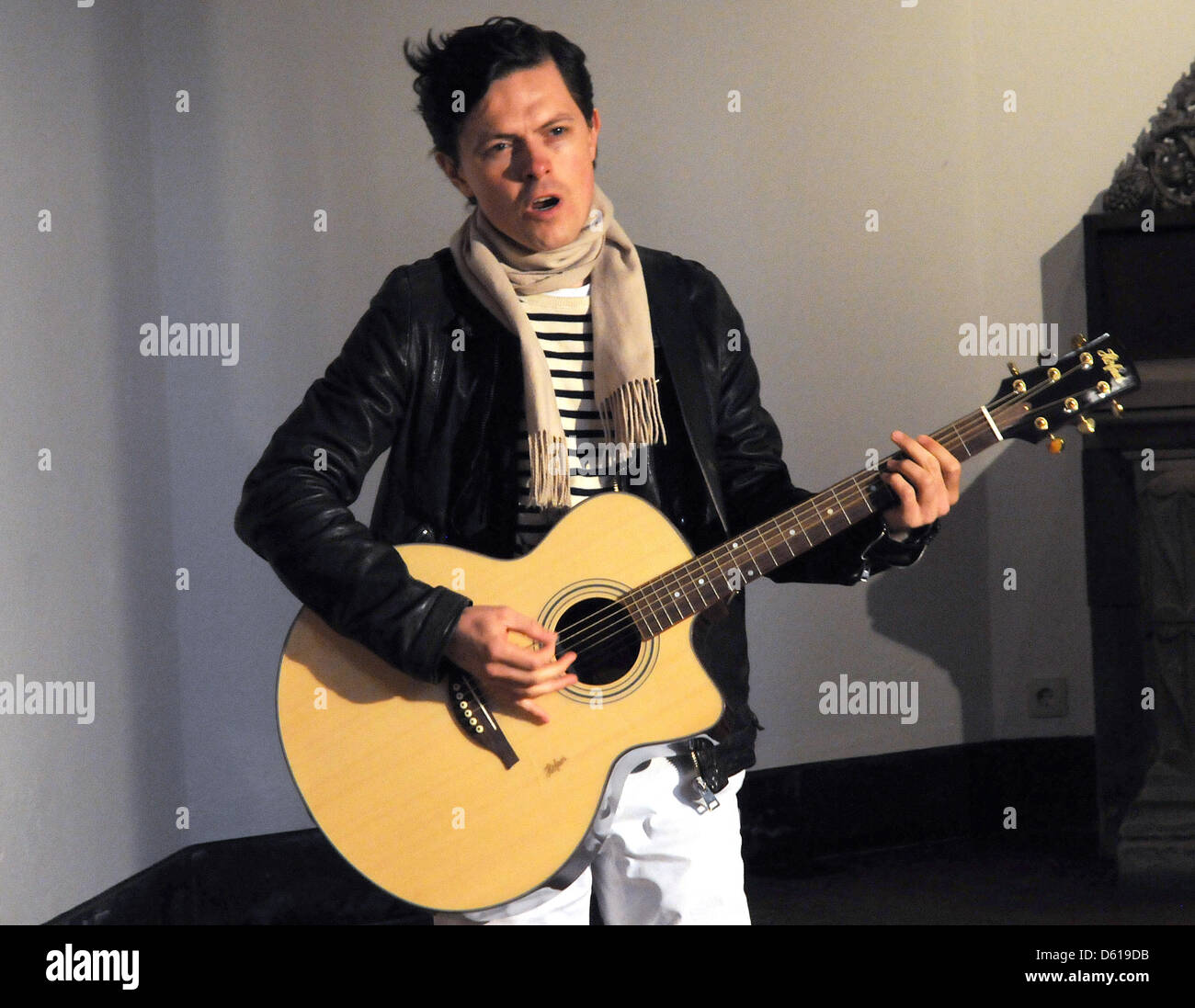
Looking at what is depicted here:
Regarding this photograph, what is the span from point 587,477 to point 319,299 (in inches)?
50.5

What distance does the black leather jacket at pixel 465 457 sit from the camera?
1.63 meters

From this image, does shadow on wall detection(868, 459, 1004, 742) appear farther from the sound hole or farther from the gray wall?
the sound hole

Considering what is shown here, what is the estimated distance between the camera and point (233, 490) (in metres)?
2.72

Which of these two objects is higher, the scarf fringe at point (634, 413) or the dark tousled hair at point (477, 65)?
the dark tousled hair at point (477, 65)

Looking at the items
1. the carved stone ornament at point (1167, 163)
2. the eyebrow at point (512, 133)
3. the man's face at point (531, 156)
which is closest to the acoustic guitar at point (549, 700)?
the man's face at point (531, 156)

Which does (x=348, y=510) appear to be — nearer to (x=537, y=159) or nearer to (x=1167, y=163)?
(x=537, y=159)

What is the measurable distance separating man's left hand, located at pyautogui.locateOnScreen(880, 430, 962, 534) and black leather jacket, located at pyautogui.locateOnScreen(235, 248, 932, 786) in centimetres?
4

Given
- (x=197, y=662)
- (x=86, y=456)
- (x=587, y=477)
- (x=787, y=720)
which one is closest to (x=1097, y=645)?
(x=787, y=720)

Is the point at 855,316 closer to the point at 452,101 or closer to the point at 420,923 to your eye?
the point at 452,101

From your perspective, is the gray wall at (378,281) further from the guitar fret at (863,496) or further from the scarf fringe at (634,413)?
the guitar fret at (863,496)

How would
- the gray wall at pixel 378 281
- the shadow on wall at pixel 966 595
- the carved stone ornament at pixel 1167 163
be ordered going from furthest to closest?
the shadow on wall at pixel 966 595
the carved stone ornament at pixel 1167 163
the gray wall at pixel 378 281

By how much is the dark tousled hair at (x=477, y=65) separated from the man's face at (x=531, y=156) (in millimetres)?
14

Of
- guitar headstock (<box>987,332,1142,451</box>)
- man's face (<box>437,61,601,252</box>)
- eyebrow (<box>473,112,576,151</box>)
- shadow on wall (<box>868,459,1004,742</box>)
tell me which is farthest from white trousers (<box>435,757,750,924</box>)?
shadow on wall (<box>868,459,1004,742</box>)

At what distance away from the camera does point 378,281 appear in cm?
281
